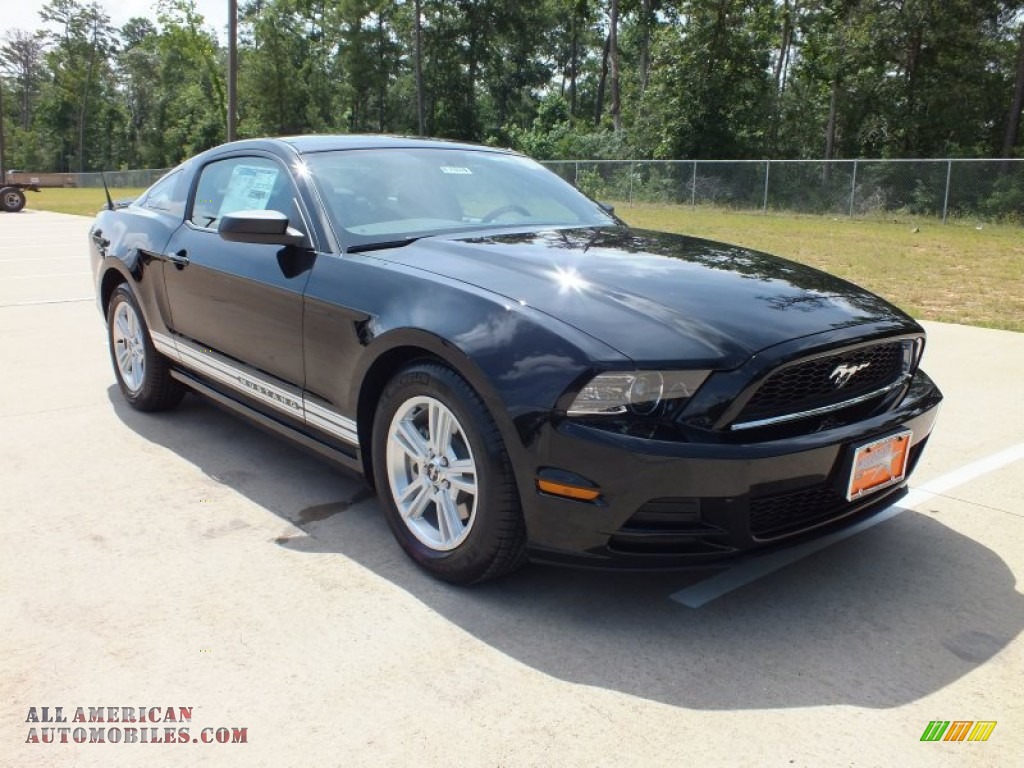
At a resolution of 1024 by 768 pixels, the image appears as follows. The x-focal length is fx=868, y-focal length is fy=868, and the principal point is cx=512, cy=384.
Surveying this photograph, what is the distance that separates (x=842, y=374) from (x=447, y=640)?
59.1 inches

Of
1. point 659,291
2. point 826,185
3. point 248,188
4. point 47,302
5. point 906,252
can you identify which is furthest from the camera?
point 826,185

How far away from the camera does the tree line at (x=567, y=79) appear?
1153 inches

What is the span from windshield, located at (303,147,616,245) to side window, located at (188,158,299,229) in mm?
171

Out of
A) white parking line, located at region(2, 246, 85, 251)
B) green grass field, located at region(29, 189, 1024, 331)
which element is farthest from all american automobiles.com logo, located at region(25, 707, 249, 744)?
white parking line, located at region(2, 246, 85, 251)

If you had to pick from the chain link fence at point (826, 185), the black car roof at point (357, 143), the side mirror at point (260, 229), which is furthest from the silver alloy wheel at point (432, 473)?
the chain link fence at point (826, 185)

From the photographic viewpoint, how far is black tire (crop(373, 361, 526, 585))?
104 inches

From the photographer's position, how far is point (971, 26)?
2827 cm

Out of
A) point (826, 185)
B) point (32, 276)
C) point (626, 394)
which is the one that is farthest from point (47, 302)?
point (826, 185)

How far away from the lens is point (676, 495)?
2.43 m

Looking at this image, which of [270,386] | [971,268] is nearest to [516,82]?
[971,268]

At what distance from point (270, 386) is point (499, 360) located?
1443mm

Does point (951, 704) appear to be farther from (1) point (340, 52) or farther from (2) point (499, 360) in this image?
(1) point (340, 52)

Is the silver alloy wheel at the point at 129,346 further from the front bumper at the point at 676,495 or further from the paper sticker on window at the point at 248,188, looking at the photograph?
the front bumper at the point at 676,495

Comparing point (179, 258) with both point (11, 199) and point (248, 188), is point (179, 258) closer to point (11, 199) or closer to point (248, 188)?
point (248, 188)
